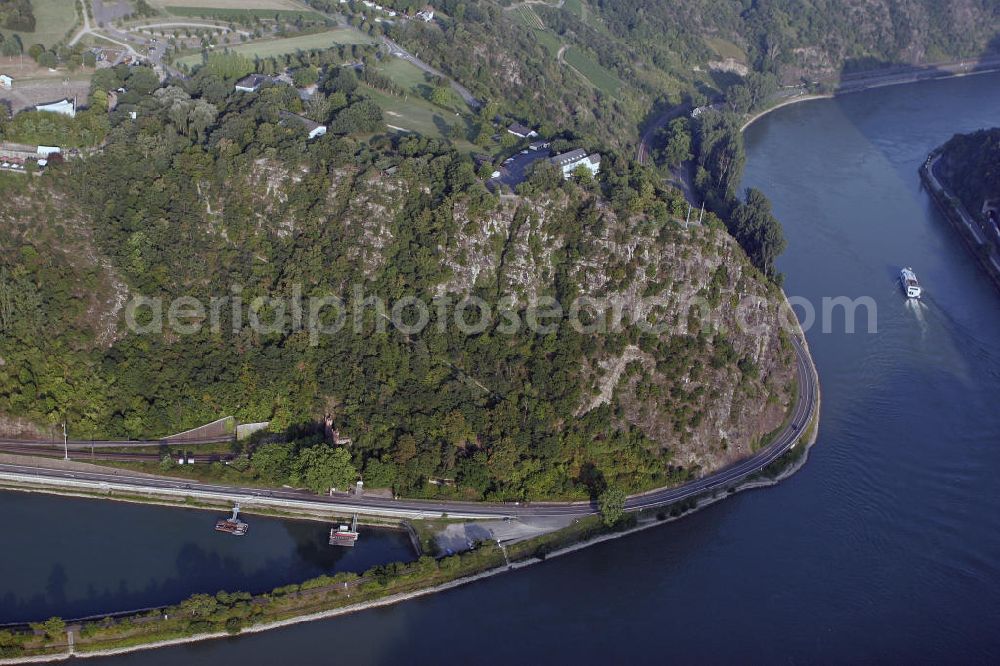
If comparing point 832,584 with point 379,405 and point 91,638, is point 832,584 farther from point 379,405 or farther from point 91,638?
point 91,638

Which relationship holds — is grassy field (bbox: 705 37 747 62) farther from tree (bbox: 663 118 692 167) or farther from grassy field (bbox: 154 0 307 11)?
grassy field (bbox: 154 0 307 11)

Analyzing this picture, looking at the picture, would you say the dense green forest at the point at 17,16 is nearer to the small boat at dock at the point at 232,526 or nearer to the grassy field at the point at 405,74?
the grassy field at the point at 405,74

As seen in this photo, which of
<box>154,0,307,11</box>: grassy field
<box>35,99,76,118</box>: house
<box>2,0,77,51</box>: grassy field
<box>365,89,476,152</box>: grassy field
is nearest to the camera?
<box>35,99,76,118</box>: house

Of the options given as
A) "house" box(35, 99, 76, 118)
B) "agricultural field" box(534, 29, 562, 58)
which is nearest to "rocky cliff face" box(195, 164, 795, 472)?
"house" box(35, 99, 76, 118)

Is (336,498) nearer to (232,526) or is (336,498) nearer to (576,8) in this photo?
(232,526)

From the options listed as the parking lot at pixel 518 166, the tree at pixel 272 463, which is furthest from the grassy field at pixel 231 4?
the tree at pixel 272 463
